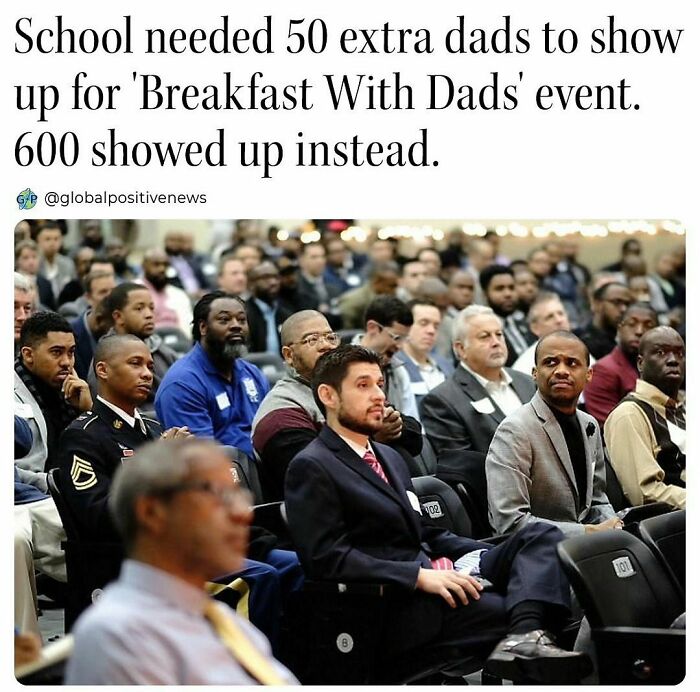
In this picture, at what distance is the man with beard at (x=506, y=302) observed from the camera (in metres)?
9.15

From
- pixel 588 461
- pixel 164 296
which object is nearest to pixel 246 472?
pixel 588 461

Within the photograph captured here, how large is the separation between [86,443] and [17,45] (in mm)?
1474

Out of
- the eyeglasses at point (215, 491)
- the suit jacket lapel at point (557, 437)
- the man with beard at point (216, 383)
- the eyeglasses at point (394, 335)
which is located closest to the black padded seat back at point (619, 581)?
the suit jacket lapel at point (557, 437)

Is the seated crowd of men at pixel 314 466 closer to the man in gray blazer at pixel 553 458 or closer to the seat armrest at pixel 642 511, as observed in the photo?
the man in gray blazer at pixel 553 458

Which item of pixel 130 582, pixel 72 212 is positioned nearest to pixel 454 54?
pixel 72 212

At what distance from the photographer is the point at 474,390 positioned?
6.18 m

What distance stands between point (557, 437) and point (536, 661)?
1.22 meters

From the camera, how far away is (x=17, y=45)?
4633 millimetres

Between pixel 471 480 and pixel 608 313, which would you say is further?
pixel 608 313

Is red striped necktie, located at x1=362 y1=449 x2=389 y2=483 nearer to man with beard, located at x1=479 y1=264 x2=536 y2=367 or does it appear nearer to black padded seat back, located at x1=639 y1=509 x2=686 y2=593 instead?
black padded seat back, located at x1=639 y1=509 x2=686 y2=593

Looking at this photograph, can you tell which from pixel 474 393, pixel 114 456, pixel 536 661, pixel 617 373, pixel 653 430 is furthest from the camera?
pixel 617 373

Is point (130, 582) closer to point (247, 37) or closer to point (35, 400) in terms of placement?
point (247, 37)

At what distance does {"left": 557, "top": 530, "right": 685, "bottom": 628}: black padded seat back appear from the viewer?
4.06 metres

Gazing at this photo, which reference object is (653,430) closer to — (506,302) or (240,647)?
(240,647)
